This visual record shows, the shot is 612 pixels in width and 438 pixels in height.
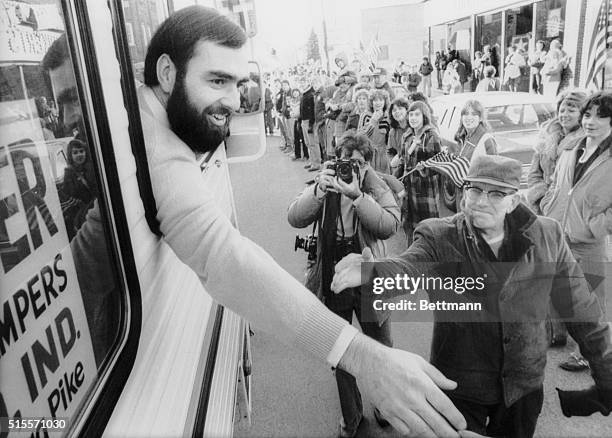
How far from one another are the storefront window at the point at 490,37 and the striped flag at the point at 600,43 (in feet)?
1.53

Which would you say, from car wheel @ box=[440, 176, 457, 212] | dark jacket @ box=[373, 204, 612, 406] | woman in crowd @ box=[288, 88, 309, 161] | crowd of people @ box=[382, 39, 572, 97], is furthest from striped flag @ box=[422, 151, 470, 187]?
woman in crowd @ box=[288, 88, 309, 161]

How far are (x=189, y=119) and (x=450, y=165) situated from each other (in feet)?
2.82

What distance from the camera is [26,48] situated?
23.8 inches

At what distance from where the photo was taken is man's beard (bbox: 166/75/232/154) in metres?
0.96

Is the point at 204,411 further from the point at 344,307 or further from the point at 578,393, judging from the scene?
the point at 578,393

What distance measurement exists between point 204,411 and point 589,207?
121cm

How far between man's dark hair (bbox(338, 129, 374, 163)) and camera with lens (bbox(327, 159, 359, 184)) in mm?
88

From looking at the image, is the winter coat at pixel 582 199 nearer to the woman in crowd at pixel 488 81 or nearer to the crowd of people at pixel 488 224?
the crowd of people at pixel 488 224

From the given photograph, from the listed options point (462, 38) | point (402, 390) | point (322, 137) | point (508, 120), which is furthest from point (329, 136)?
point (402, 390)

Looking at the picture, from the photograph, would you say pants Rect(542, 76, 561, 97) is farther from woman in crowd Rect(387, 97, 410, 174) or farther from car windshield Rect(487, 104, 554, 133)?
woman in crowd Rect(387, 97, 410, 174)

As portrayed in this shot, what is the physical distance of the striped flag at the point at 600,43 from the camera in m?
1.37

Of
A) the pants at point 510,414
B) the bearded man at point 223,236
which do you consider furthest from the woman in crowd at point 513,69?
the bearded man at point 223,236

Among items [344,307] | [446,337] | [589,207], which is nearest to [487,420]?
[446,337]

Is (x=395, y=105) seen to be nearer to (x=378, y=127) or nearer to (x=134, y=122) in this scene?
(x=378, y=127)
